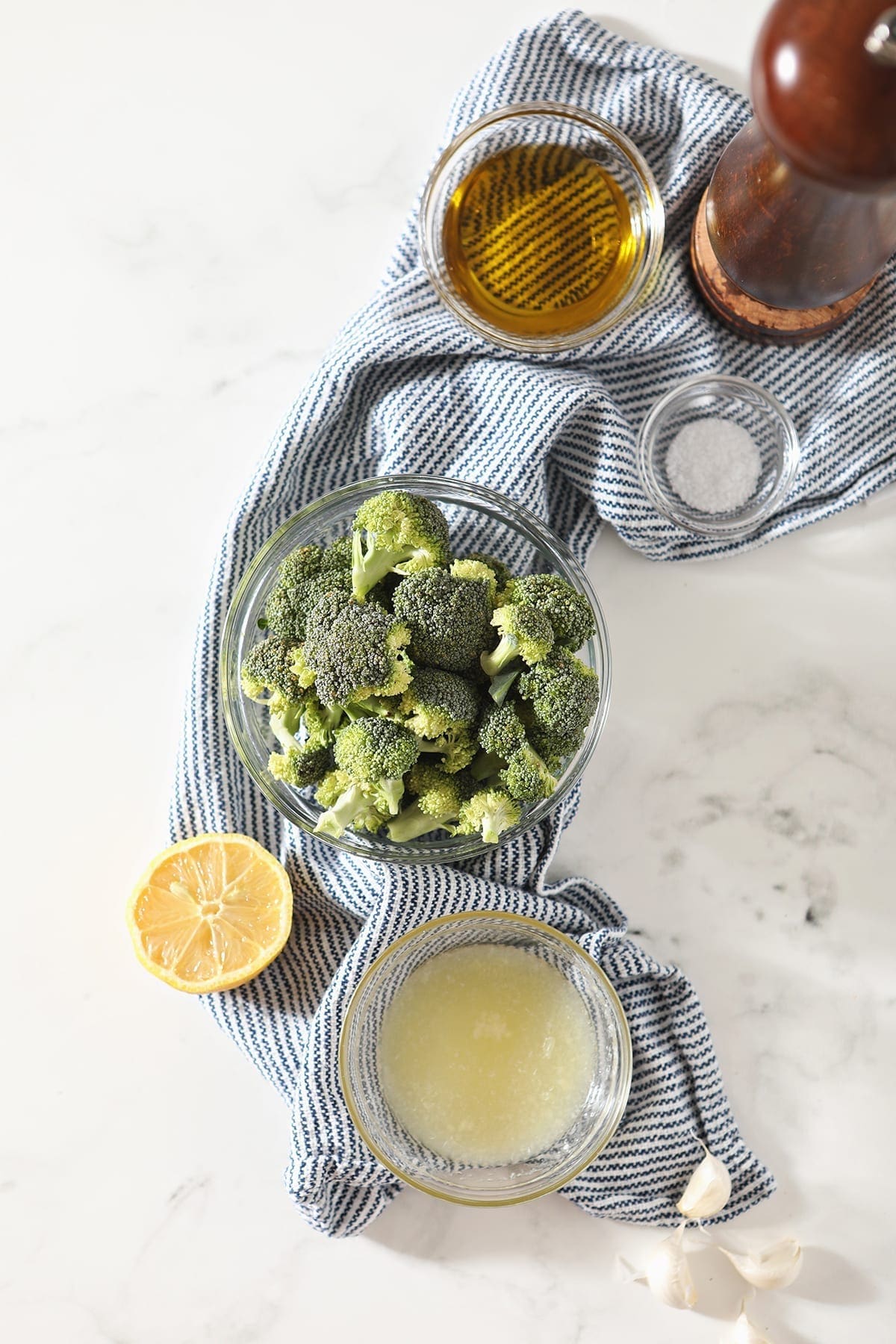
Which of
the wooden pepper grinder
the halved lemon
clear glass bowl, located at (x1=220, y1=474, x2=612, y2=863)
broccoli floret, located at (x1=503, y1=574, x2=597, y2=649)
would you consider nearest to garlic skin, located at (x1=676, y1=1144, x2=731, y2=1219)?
clear glass bowl, located at (x1=220, y1=474, x2=612, y2=863)

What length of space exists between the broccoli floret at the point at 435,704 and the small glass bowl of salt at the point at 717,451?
0.47 metres

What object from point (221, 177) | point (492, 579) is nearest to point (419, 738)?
point (492, 579)

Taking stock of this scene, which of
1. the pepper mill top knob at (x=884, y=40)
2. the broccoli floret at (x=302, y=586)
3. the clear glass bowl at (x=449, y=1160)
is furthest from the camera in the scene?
the clear glass bowl at (x=449, y=1160)

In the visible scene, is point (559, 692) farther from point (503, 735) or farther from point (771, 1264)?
point (771, 1264)

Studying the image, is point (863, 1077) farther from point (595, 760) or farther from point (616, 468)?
point (616, 468)

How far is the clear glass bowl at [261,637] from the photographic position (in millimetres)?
1378

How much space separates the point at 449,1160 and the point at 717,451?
1.03 metres

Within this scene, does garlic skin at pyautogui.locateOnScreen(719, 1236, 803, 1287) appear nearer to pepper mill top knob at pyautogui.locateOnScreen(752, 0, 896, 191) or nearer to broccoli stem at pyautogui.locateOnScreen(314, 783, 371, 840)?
broccoli stem at pyautogui.locateOnScreen(314, 783, 371, 840)

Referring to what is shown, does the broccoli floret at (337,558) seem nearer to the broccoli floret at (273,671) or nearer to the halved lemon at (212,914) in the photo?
the broccoli floret at (273,671)

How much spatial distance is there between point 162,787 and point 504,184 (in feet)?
3.17

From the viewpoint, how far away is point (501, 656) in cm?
124

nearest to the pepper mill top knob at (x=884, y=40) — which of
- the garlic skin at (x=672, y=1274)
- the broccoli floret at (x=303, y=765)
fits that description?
the broccoli floret at (x=303, y=765)

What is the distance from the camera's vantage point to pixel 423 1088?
4.69 feet

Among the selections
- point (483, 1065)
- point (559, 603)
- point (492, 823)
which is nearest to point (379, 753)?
point (492, 823)
